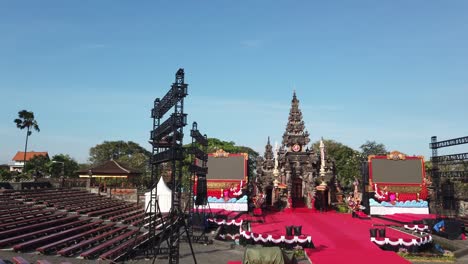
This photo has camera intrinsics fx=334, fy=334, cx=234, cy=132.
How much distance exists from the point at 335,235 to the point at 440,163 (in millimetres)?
17207

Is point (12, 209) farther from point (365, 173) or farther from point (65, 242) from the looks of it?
point (365, 173)

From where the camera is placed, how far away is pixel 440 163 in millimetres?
33500

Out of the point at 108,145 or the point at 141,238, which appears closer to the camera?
the point at 141,238

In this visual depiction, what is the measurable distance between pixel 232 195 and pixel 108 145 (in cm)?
6442

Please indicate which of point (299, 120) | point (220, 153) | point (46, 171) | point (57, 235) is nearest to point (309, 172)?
point (299, 120)

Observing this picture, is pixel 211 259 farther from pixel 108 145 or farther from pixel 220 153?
pixel 108 145

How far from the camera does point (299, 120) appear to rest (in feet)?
Answer: 145

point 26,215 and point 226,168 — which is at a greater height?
point 226,168

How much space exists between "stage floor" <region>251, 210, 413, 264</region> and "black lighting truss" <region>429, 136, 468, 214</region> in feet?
30.9

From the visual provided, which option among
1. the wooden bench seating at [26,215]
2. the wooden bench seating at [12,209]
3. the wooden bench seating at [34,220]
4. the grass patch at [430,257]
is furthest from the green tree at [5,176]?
the grass patch at [430,257]

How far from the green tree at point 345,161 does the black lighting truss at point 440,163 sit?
2465cm

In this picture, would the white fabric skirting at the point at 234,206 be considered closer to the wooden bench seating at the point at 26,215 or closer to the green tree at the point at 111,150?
the wooden bench seating at the point at 26,215

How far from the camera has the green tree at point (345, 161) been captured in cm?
6169

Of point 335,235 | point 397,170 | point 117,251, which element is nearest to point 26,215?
point 117,251
